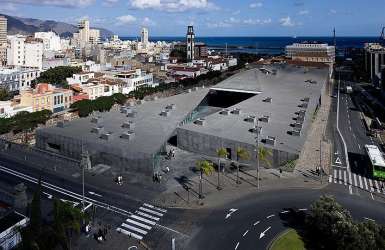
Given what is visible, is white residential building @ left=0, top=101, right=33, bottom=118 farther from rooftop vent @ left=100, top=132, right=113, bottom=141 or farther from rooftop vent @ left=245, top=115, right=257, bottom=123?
rooftop vent @ left=245, top=115, right=257, bottom=123

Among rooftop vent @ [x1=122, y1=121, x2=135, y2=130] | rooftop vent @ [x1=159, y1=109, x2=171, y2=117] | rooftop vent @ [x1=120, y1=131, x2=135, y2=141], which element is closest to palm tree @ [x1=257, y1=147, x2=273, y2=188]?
rooftop vent @ [x1=120, y1=131, x2=135, y2=141]

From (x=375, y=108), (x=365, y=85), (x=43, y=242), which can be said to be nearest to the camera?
(x=43, y=242)

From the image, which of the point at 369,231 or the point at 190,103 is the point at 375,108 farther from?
the point at 369,231

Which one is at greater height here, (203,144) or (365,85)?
(365,85)

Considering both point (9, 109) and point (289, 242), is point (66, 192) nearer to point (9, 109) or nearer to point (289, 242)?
point (289, 242)

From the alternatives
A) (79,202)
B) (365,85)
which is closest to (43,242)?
(79,202)

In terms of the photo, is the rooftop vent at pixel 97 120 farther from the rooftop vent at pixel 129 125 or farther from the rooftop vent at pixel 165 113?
the rooftop vent at pixel 165 113
